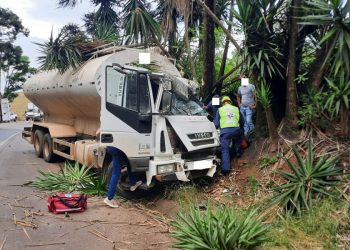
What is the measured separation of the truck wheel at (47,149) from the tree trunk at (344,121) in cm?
858

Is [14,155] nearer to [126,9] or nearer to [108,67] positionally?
[126,9]

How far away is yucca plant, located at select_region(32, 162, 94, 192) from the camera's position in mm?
9055

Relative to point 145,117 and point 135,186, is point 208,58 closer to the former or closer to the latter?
point 145,117

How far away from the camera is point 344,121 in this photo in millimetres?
7598

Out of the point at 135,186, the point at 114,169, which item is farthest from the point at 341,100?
the point at 114,169

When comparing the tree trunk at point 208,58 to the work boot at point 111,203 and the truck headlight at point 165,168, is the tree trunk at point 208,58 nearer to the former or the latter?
the truck headlight at point 165,168

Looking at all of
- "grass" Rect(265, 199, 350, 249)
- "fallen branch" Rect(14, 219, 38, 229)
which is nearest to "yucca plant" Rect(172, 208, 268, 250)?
"grass" Rect(265, 199, 350, 249)

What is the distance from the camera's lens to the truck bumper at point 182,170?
779 cm

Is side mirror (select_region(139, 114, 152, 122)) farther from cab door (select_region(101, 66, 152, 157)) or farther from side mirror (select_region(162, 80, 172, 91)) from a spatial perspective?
side mirror (select_region(162, 80, 172, 91))

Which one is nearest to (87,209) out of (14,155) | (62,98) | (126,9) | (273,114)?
(273,114)

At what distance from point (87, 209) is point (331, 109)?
4.53 m

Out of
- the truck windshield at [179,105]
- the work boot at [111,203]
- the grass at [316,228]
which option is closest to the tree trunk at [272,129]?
the truck windshield at [179,105]

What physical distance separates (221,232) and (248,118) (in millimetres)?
5153

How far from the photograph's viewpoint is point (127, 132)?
26.0ft
